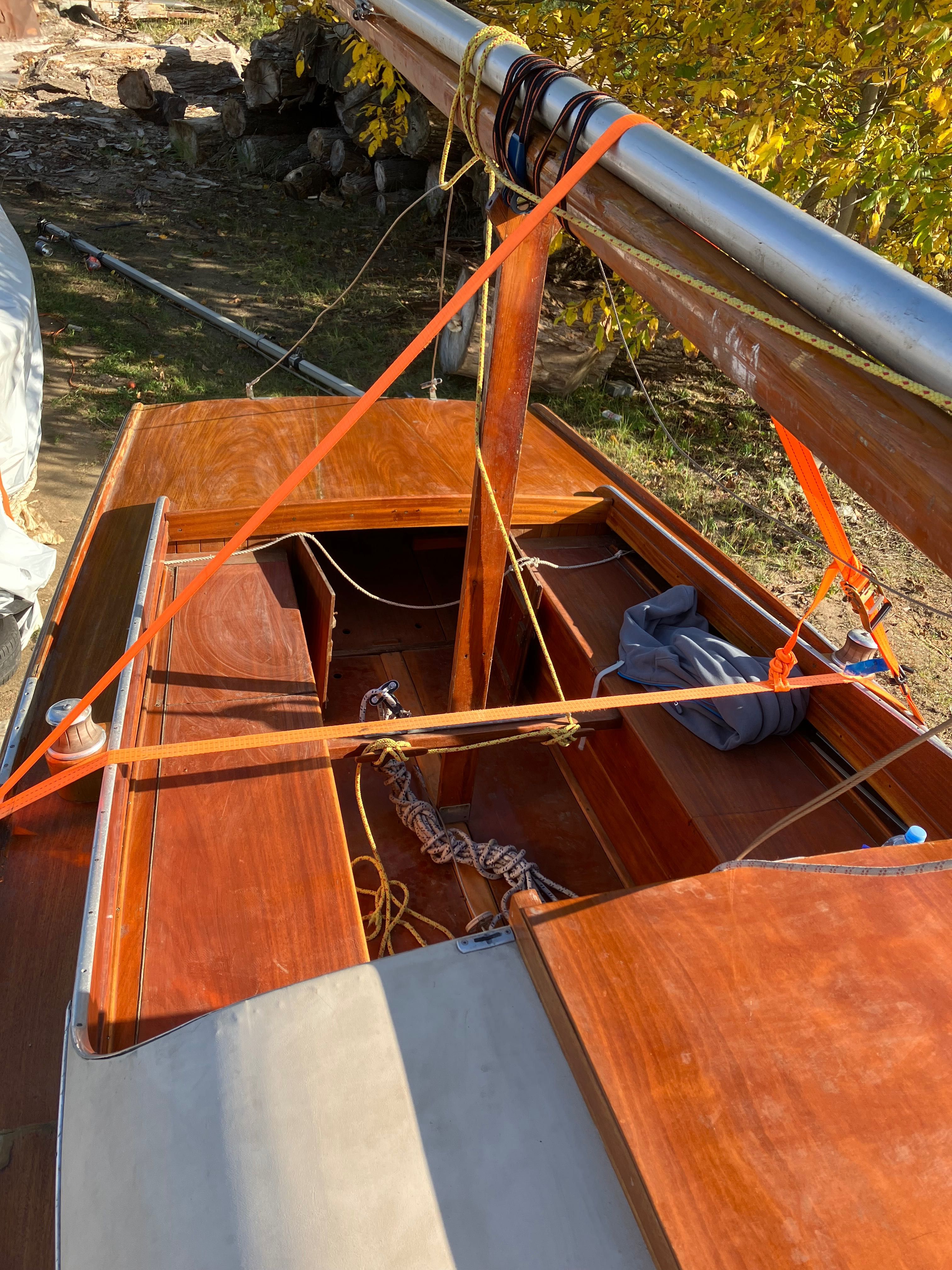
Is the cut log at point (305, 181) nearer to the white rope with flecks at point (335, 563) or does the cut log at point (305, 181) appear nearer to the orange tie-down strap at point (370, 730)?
the white rope with flecks at point (335, 563)

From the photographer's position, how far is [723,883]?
126 cm

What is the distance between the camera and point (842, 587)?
2064 millimetres

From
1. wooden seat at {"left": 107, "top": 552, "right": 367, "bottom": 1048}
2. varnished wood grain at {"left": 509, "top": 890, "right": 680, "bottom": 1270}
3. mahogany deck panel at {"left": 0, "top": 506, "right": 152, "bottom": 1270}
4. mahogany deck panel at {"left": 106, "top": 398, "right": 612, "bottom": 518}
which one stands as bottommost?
mahogany deck panel at {"left": 0, "top": 506, "right": 152, "bottom": 1270}

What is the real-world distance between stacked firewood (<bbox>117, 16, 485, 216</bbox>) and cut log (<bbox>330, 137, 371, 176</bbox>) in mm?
11

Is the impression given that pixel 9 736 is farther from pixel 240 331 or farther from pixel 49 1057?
pixel 240 331

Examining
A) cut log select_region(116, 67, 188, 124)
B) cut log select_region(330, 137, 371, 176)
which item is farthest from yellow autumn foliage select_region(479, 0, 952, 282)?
cut log select_region(116, 67, 188, 124)

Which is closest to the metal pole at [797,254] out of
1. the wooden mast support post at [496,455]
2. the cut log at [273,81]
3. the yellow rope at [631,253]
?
the yellow rope at [631,253]

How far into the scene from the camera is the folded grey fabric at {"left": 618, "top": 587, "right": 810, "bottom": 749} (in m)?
2.19

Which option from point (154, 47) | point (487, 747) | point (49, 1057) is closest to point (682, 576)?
point (487, 747)

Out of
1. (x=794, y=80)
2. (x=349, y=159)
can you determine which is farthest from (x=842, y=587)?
(x=349, y=159)

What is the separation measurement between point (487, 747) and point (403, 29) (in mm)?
2142

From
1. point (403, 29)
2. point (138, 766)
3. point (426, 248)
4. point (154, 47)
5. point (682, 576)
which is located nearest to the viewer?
point (138, 766)

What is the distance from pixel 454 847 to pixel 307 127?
976cm

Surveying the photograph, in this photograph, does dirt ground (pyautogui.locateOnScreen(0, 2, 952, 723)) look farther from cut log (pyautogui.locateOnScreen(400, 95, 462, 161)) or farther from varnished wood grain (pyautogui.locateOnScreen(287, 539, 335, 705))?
varnished wood grain (pyautogui.locateOnScreen(287, 539, 335, 705))
